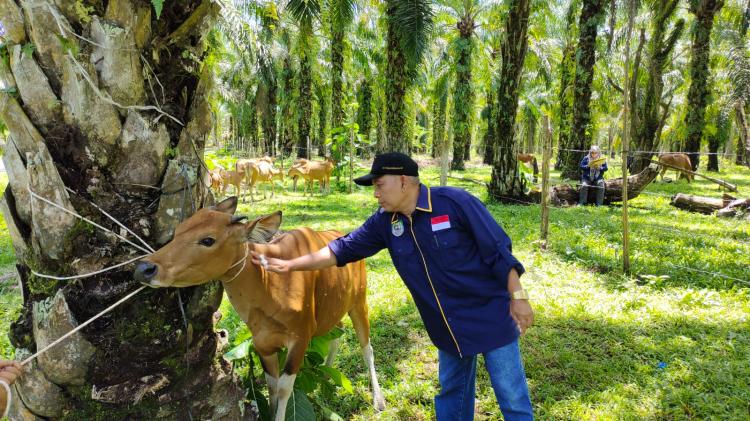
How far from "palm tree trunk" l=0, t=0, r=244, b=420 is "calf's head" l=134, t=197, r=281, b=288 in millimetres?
210

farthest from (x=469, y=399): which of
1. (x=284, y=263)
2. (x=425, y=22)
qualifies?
(x=425, y=22)

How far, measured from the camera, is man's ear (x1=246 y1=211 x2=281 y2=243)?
8.62 feet

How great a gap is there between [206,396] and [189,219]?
1027 mm

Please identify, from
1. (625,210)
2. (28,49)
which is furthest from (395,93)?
(28,49)

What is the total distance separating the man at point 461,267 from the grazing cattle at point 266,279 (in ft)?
0.60

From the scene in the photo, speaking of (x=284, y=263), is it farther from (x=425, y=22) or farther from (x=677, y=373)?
(x=425, y=22)

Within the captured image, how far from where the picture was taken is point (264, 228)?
2.69 meters

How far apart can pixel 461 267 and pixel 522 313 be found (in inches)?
16.5

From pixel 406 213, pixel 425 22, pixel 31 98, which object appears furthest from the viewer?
pixel 425 22

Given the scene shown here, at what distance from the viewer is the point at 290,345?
118 inches

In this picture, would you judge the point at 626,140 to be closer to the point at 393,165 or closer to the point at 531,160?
the point at 393,165

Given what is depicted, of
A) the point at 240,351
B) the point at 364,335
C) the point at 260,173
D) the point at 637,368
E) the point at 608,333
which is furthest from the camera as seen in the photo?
the point at 260,173

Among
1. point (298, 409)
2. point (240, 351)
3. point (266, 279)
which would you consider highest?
point (266, 279)

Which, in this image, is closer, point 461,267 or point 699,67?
point 461,267
